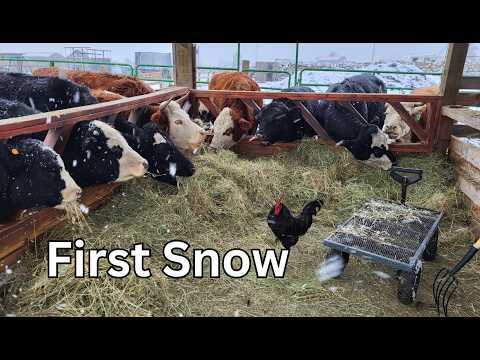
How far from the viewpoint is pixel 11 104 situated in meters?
3.47

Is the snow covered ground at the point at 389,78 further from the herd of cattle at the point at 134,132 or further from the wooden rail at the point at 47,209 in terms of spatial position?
the wooden rail at the point at 47,209

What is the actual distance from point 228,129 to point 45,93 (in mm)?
2785

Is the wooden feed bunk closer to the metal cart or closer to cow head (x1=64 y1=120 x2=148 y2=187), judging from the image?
cow head (x1=64 y1=120 x2=148 y2=187)

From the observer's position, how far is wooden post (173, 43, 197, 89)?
689cm

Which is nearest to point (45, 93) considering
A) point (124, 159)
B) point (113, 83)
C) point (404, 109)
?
point (124, 159)

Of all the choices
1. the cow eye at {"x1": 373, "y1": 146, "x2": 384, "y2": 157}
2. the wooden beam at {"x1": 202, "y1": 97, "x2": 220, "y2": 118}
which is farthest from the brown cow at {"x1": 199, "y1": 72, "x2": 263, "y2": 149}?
the cow eye at {"x1": 373, "y1": 146, "x2": 384, "y2": 157}

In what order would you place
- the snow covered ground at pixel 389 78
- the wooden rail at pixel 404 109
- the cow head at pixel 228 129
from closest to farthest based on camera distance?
the wooden rail at pixel 404 109 → the cow head at pixel 228 129 → the snow covered ground at pixel 389 78

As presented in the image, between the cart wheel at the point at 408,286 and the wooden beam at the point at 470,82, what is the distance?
378 cm

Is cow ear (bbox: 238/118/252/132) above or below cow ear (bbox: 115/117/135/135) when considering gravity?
below

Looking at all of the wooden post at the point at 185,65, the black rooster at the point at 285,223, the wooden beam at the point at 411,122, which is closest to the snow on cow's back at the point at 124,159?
the black rooster at the point at 285,223

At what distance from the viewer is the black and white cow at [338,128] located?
555 cm

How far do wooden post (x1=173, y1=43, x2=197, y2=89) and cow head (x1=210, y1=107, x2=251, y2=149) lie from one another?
100 cm

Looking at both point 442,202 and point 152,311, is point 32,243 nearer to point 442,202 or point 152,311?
point 152,311

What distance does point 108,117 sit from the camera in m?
4.28
